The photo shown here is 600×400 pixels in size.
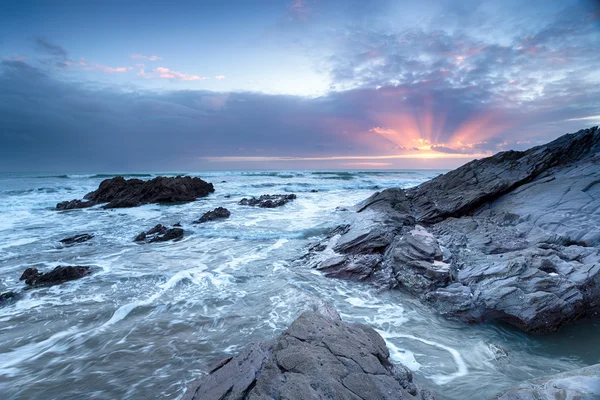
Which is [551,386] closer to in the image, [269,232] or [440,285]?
[440,285]

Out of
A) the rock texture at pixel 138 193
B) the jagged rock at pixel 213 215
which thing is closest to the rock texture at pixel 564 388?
the jagged rock at pixel 213 215

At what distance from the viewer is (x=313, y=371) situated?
2.86 metres

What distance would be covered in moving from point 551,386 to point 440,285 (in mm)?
3911

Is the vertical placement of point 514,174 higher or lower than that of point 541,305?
higher

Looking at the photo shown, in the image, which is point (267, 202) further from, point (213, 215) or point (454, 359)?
point (454, 359)

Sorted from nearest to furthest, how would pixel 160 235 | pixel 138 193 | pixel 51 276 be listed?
1. pixel 51 276
2. pixel 160 235
3. pixel 138 193

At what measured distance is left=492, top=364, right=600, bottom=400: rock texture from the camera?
8.38 feet

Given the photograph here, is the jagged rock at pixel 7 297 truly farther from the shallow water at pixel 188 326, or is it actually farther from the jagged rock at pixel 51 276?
the jagged rock at pixel 51 276

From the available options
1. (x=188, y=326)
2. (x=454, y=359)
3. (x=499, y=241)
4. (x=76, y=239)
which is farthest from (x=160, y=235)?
(x=499, y=241)

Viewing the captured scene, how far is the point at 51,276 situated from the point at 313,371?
8876mm

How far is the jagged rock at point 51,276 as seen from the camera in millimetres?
7750

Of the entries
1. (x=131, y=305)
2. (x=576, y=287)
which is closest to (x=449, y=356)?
(x=576, y=287)

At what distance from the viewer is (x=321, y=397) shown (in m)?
2.59

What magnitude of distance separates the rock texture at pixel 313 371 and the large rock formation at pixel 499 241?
135 inches
